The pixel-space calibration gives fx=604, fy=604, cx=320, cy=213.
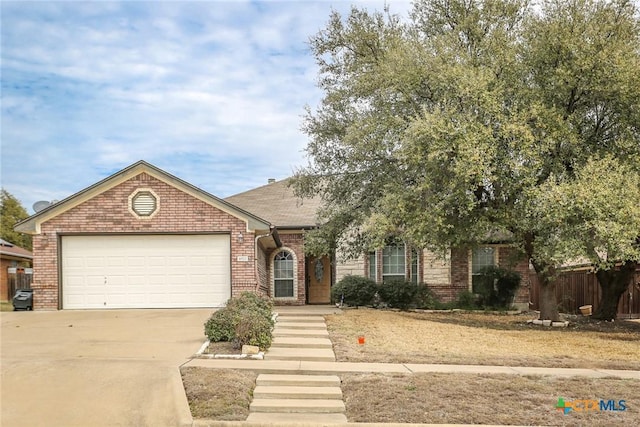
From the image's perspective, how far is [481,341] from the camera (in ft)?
42.5

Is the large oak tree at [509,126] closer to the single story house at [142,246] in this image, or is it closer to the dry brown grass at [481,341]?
the dry brown grass at [481,341]

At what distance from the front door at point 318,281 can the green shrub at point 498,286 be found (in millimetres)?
5995

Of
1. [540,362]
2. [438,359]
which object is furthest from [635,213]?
[438,359]

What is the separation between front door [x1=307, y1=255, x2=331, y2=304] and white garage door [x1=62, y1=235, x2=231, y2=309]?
7.10m

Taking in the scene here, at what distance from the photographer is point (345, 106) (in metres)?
19.1

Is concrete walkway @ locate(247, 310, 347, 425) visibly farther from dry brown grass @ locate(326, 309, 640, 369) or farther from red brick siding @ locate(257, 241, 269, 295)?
red brick siding @ locate(257, 241, 269, 295)

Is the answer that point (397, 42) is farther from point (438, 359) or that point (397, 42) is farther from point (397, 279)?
point (438, 359)

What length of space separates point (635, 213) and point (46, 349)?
12173 millimetres

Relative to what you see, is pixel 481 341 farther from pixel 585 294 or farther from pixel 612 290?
pixel 585 294

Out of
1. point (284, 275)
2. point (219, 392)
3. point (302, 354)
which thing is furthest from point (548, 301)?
point (219, 392)

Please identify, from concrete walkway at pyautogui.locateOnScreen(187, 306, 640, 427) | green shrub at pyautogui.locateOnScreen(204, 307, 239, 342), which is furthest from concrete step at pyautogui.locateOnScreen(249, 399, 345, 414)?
green shrub at pyautogui.locateOnScreen(204, 307, 239, 342)

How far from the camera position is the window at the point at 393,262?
2292 cm

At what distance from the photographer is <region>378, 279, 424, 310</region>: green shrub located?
69.7 ft

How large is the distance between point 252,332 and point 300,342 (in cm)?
147
